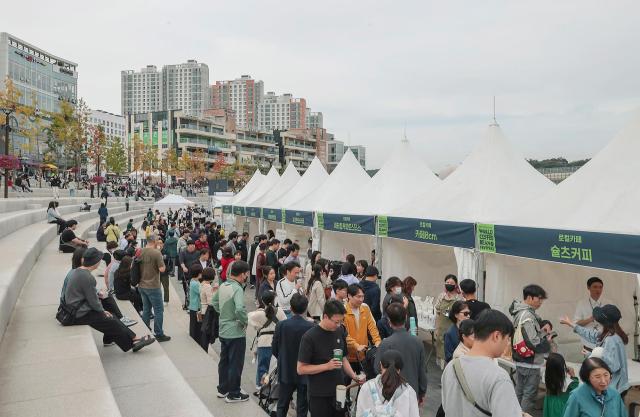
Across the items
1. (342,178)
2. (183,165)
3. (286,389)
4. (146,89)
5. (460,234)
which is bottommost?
(286,389)

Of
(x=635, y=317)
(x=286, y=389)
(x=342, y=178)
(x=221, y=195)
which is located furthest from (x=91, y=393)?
(x=221, y=195)

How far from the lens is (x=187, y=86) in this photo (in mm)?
180625

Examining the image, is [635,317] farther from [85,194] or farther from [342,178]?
[85,194]

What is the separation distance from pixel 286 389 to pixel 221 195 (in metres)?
27.0

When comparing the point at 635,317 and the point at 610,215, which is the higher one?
the point at 610,215

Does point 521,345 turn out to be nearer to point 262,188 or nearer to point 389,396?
point 389,396

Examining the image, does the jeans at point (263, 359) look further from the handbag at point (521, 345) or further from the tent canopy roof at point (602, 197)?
the tent canopy roof at point (602, 197)

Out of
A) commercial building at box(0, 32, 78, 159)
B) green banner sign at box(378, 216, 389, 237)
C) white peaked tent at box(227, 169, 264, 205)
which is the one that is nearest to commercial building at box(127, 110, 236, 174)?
commercial building at box(0, 32, 78, 159)

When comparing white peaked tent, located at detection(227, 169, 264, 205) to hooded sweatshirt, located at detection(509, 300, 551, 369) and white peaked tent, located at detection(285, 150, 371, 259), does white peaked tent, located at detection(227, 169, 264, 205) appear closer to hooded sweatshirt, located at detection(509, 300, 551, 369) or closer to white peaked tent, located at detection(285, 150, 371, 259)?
white peaked tent, located at detection(285, 150, 371, 259)

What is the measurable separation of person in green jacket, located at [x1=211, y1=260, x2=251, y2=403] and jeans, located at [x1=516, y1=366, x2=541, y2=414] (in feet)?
10.3

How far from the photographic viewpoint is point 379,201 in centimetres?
1105

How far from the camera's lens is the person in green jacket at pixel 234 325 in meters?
5.44

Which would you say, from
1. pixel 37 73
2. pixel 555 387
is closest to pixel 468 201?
pixel 555 387

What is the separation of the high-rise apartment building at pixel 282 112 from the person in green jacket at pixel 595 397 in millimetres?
182019
